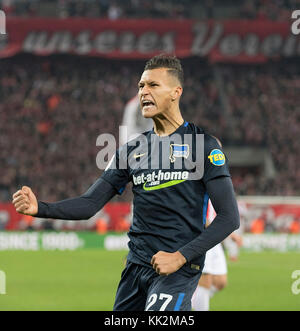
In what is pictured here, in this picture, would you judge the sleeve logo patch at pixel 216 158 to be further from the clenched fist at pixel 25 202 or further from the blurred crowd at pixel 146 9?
the blurred crowd at pixel 146 9

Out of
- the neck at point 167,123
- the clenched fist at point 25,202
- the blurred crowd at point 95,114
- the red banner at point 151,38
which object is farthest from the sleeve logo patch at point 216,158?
the red banner at point 151,38

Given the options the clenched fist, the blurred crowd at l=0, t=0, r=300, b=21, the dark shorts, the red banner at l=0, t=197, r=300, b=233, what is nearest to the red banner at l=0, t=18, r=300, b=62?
the blurred crowd at l=0, t=0, r=300, b=21

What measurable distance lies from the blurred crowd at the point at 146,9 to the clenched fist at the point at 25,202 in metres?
31.4

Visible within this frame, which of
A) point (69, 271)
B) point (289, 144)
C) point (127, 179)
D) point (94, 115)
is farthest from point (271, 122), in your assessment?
point (127, 179)

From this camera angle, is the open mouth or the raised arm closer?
the raised arm

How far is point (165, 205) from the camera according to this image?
4707mm

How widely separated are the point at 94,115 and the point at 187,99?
4.42 m

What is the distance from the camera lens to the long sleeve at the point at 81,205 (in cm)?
477

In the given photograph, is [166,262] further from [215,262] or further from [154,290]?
[215,262]

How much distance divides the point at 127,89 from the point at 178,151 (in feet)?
98.6

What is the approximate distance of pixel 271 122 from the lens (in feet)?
109

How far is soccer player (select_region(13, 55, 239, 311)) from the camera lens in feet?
14.9

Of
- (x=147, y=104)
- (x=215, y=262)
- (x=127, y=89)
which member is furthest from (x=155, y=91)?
(x=127, y=89)

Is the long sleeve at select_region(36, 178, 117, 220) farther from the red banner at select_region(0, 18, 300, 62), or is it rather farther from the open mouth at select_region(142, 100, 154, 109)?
the red banner at select_region(0, 18, 300, 62)
